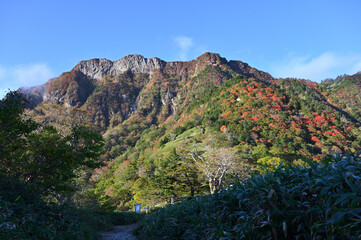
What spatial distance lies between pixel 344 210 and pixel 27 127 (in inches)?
387

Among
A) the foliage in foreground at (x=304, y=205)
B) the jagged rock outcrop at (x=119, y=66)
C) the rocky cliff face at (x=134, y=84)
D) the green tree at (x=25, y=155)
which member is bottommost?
the foliage in foreground at (x=304, y=205)

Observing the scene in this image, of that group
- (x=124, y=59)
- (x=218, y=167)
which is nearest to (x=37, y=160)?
(x=218, y=167)

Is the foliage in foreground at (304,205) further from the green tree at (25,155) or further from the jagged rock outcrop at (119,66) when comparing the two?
the jagged rock outcrop at (119,66)

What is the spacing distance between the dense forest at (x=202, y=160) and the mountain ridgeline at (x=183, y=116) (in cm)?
28

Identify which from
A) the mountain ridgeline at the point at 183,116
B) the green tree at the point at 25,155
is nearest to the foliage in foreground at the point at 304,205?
the mountain ridgeline at the point at 183,116

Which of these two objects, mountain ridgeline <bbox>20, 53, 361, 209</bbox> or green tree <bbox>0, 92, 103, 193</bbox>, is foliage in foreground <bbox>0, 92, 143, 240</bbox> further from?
mountain ridgeline <bbox>20, 53, 361, 209</bbox>

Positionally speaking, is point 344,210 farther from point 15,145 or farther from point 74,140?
point 74,140

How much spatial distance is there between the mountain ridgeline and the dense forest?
0.93ft

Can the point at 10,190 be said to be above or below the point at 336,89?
below

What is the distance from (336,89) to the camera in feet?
310

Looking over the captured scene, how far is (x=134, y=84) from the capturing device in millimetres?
128375

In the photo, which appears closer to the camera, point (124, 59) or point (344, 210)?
point (344, 210)

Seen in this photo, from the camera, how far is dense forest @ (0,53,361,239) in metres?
1.79

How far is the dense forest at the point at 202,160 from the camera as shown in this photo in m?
1.79
